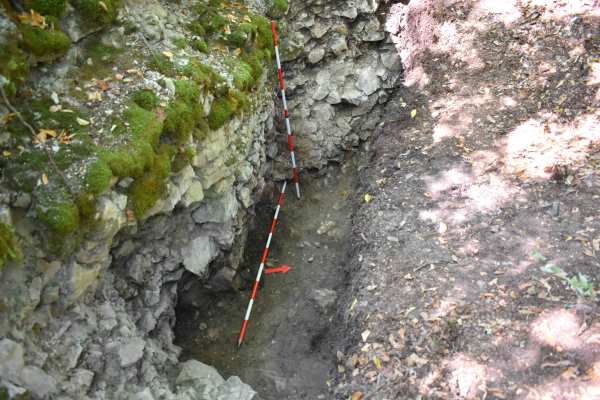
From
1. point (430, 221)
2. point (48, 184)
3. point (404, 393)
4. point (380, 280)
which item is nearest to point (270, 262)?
point (380, 280)

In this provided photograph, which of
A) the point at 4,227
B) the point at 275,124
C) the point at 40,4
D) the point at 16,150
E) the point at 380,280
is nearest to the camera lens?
the point at 4,227

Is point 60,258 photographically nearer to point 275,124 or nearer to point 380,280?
point 380,280

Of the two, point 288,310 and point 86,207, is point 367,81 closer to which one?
point 288,310

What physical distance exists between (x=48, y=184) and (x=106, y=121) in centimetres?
104

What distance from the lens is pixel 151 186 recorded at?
5410 millimetres

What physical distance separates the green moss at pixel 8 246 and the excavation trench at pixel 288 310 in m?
3.22

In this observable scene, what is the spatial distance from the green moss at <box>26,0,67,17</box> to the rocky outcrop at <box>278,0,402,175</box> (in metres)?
4.80

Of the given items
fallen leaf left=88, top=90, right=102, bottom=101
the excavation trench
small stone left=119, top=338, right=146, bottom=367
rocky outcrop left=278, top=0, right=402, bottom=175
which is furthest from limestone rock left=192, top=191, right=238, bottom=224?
rocky outcrop left=278, top=0, right=402, bottom=175

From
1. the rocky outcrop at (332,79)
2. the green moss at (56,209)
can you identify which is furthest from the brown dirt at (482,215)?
the green moss at (56,209)

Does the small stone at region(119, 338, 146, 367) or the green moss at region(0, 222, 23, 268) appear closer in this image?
the green moss at region(0, 222, 23, 268)

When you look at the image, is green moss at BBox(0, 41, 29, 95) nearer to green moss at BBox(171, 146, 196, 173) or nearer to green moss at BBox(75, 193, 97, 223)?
green moss at BBox(75, 193, 97, 223)

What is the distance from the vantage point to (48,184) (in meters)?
4.62

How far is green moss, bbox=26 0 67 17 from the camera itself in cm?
488

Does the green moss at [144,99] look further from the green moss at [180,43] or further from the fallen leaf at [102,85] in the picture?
the green moss at [180,43]
